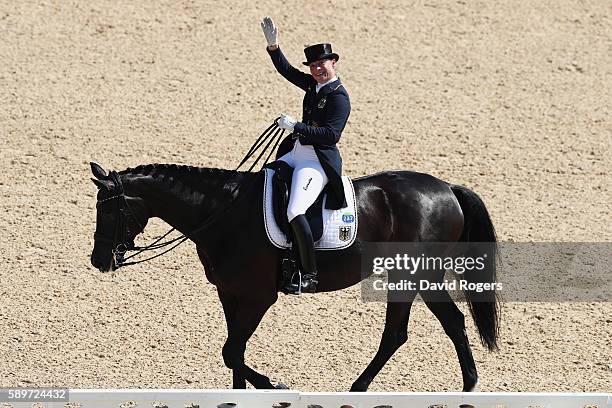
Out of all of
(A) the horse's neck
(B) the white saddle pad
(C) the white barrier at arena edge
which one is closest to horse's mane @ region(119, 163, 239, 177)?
(A) the horse's neck

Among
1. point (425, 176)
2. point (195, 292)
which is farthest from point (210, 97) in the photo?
point (425, 176)

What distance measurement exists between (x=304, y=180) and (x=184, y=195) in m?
0.87

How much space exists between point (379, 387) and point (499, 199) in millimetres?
4461

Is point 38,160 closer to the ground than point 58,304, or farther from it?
farther from it

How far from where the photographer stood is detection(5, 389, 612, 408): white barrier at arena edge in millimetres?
7137

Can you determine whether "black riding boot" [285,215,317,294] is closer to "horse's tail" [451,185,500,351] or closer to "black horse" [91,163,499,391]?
"black horse" [91,163,499,391]

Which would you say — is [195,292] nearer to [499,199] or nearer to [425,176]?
[425,176]

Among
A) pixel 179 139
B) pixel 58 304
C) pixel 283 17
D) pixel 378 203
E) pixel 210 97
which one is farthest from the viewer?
pixel 283 17

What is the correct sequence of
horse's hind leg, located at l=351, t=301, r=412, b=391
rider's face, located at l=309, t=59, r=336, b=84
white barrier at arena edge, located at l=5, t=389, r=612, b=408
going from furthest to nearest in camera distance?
horse's hind leg, located at l=351, t=301, r=412, b=391, rider's face, located at l=309, t=59, r=336, b=84, white barrier at arena edge, located at l=5, t=389, r=612, b=408

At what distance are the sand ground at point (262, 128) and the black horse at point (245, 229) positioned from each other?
737 millimetres

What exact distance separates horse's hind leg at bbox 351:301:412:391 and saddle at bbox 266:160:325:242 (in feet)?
2.88

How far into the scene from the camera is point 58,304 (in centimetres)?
1014

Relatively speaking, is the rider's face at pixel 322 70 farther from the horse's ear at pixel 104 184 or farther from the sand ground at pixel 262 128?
the sand ground at pixel 262 128

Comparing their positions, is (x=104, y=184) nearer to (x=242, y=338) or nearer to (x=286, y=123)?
(x=286, y=123)
